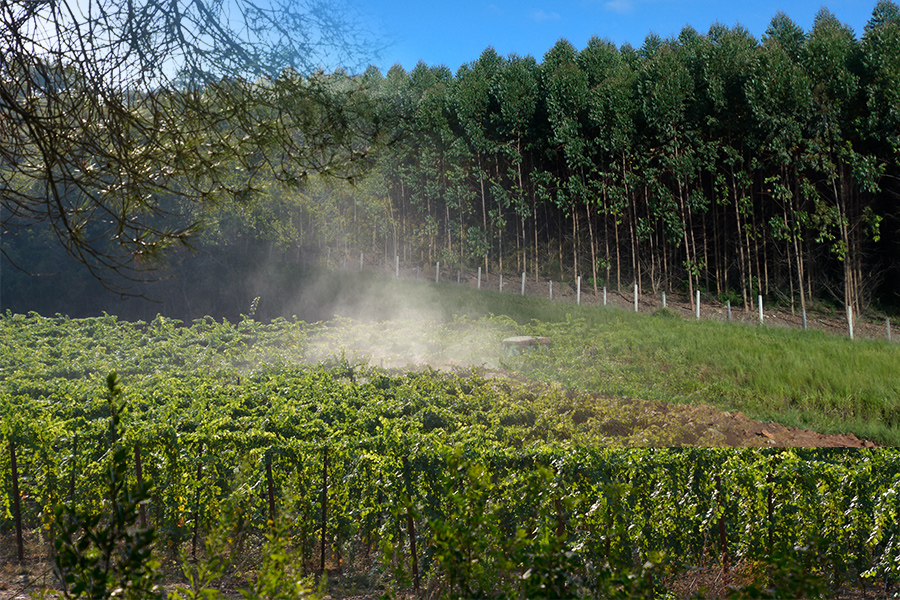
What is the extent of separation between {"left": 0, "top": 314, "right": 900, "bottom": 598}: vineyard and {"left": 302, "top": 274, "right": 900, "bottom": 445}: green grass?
4.7 inches

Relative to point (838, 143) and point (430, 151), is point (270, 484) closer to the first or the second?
point (430, 151)

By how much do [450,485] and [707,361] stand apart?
1544 mm

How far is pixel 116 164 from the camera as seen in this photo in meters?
3.38

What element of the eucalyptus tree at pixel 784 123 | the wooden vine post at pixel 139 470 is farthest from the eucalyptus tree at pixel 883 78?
the wooden vine post at pixel 139 470

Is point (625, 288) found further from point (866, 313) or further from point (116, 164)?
point (116, 164)

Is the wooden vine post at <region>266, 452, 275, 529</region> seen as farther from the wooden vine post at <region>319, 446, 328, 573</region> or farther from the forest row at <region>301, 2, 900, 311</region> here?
the forest row at <region>301, 2, 900, 311</region>

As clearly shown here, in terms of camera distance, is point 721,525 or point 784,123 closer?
point 721,525

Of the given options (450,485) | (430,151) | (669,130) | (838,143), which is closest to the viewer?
(450,485)

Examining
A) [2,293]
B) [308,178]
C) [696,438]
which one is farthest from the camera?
[2,293]

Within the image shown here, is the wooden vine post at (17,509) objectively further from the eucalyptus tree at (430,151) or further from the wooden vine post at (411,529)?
the eucalyptus tree at (430,151)

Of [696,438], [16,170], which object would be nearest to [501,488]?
[696,438]

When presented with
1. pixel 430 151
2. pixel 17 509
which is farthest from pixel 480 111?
pixel 17 509

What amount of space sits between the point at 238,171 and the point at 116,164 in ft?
2.13

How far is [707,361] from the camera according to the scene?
9.96 feet
